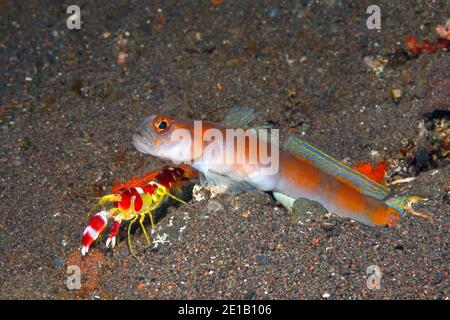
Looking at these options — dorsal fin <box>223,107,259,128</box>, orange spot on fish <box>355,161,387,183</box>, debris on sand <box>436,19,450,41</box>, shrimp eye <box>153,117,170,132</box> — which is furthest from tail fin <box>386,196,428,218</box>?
debris on sand <box>436,19,450,41</box>

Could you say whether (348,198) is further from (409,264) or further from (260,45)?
(260,45)

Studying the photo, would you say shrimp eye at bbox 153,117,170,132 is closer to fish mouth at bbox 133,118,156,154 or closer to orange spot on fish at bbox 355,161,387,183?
fish mouth at bbox 133,118,156,154

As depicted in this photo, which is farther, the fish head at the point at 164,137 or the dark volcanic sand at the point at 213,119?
the fish head at the point at 164,137

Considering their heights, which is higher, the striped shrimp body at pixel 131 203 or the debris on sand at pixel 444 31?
the debris on sand at pixel 444 31

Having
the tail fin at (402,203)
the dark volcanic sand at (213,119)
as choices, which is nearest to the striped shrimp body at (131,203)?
the dark volcanic sand at (213,119)

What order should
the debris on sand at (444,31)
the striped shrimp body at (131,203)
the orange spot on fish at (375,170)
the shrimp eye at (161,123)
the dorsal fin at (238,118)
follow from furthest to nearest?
the debris on sand at (444,31), the orange spot on fish at (375,170), the dorsal fin at (238,118), the striped shrimp body at (131,203), the shrimp eye at (161,123)

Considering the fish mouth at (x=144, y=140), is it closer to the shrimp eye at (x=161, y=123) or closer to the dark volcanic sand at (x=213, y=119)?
the shrimp eye at (x=161, y=123)
